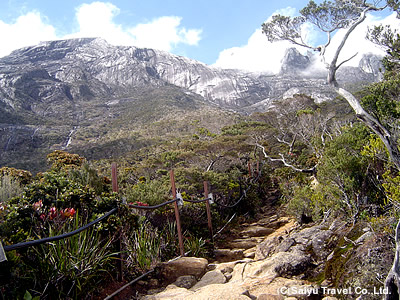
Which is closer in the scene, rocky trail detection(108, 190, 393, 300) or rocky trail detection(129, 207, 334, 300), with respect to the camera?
rocky trail detection(108, 190, 393, 300)

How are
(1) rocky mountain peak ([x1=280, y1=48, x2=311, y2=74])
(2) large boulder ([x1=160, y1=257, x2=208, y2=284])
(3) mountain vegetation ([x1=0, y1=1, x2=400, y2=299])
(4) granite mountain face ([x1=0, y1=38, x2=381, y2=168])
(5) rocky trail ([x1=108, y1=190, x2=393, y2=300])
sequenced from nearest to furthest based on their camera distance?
(3) mountain vegetation ([x1=0, y1=1, x2=400, y2=299])
(5) rocky trail ([x1=108, y1=190, x2=393, y2=300])
(2) large boulder ([x1=160, y1=257, x2=208, y2=284])
(4) granite mountain face ([x1=0, y1=38, x2=381, y2=168])
(1) rocky mountain peak ([x1=280, y1=48, x2=311, y2=74])

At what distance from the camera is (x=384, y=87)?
752cm

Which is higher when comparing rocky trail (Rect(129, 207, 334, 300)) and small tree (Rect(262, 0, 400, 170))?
small tree (Rect(262, 0, 400, 170))

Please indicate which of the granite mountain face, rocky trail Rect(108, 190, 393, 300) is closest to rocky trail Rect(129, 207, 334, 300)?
rocky trail Rect(108, 190, 393, 300)

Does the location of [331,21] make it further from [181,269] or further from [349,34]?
[181,269]

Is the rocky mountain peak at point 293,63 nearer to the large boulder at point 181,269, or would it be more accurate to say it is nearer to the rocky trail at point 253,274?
the rocky trail at point 253,274

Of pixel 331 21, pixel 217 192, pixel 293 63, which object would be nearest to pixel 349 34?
pixel 331 21

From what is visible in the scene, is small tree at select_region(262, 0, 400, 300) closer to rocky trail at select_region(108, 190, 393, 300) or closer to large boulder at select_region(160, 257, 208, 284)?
rocky trail at select_region(108, 190, 393, 300)

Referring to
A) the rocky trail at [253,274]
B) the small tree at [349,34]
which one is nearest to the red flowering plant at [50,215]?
the rocky trail at [253,274]

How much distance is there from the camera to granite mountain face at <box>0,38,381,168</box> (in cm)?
4603

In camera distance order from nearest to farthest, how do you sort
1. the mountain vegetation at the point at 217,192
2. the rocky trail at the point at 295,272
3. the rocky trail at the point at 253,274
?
1. the mountain vegetation at the point at 217,192
2. the rocky trail at the point at 295,272
3. the rocky trail at the point at 253,274

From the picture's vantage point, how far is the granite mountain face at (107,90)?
151 feet

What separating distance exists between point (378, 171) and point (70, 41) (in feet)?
382

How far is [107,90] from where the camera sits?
77.7 metres
